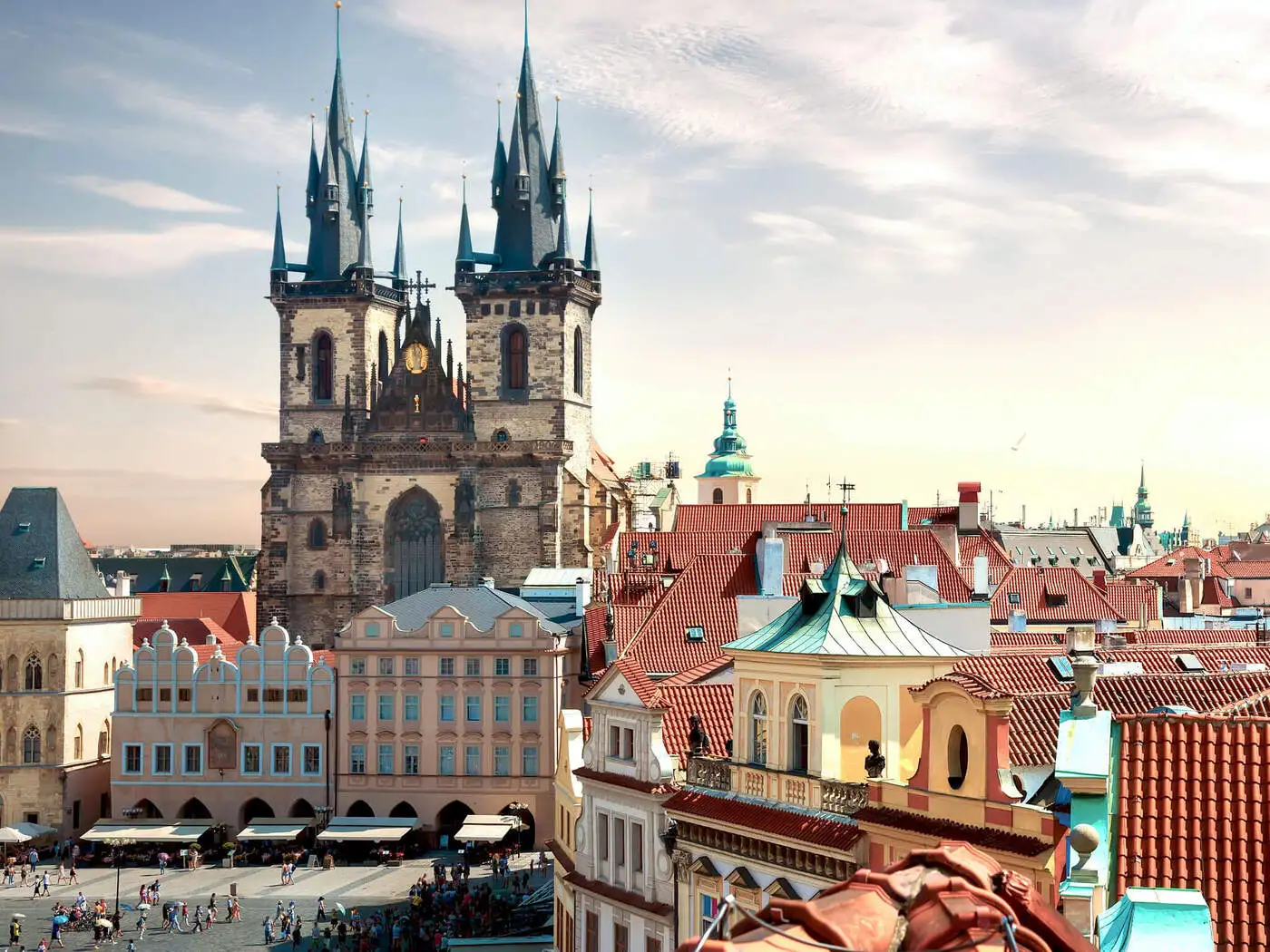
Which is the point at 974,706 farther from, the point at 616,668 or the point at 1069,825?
the point at 616,668

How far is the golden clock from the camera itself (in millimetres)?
97000

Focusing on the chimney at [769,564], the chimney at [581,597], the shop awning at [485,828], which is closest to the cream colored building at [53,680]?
the shop awning at [485,828]

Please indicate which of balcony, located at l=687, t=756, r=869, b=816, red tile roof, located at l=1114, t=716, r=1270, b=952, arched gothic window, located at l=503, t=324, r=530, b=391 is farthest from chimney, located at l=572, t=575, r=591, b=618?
red tile roof, located at l=1114, t=716, r=1270, b=952

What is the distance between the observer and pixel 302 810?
66750 millimetres

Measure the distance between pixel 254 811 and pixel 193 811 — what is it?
7.53 feet

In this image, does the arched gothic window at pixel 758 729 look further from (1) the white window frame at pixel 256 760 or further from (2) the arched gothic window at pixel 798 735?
(1) the white window frame at pixel 256 760

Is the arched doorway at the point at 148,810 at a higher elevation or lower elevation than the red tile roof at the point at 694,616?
lower

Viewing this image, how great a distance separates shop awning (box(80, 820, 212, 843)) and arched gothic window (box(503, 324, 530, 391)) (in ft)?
120

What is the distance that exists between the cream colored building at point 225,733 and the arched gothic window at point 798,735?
4563 cm

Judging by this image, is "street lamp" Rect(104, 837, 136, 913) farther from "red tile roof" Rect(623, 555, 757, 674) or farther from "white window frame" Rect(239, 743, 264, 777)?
"red tile roof" Rect(623, 555, 757, 674)

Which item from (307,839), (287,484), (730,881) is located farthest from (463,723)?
(730,881)

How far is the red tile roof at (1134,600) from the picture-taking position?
74688 mm

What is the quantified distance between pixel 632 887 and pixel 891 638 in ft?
24.2

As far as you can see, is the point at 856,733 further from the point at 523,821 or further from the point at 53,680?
the point at 53,680
